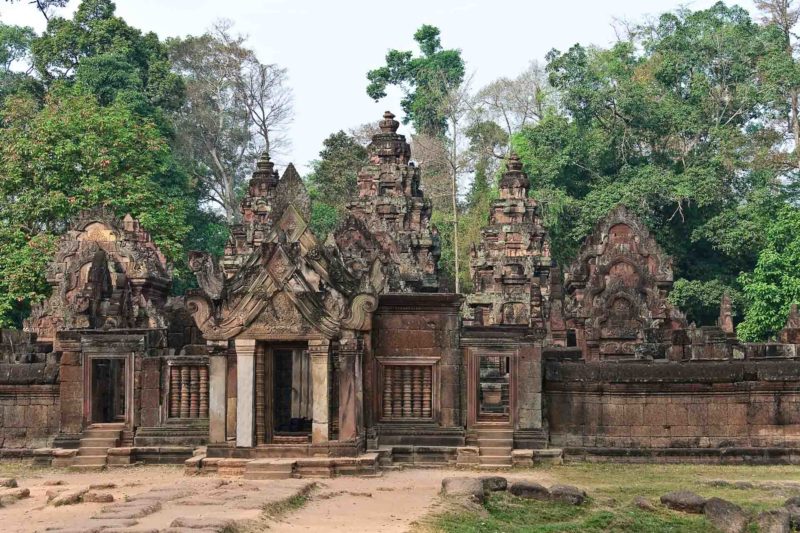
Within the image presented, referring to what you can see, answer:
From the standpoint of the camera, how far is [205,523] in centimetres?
1178

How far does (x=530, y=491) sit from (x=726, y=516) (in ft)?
7.60

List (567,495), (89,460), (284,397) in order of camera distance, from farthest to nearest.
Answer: (284,397) → (89,460) → (567,495)

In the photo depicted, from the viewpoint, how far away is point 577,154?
52875 mm

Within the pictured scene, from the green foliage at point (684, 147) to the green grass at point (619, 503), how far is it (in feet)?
104

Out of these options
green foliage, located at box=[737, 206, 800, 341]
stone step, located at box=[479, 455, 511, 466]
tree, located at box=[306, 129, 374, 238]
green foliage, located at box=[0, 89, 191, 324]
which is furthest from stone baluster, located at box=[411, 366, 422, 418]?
tree, located at box=[306, 129, 374, 238]

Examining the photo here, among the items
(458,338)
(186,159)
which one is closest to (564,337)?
(458,338)

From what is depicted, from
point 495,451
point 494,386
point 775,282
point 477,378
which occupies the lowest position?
point 495,451

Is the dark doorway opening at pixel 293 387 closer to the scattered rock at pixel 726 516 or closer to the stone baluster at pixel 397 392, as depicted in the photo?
the stone baluster at pixel 397 392

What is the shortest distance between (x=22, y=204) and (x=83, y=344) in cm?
2047

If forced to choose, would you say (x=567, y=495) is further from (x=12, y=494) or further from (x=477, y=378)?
(x=12, y=494)

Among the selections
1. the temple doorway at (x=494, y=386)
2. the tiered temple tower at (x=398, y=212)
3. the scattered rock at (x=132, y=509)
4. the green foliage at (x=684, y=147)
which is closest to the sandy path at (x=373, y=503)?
the scattered rock at (x=132, y=509)

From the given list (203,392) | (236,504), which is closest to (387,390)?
(203,392)

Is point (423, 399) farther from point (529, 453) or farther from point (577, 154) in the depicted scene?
point (577, 154)

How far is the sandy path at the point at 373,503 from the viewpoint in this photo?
13008 millimetres
